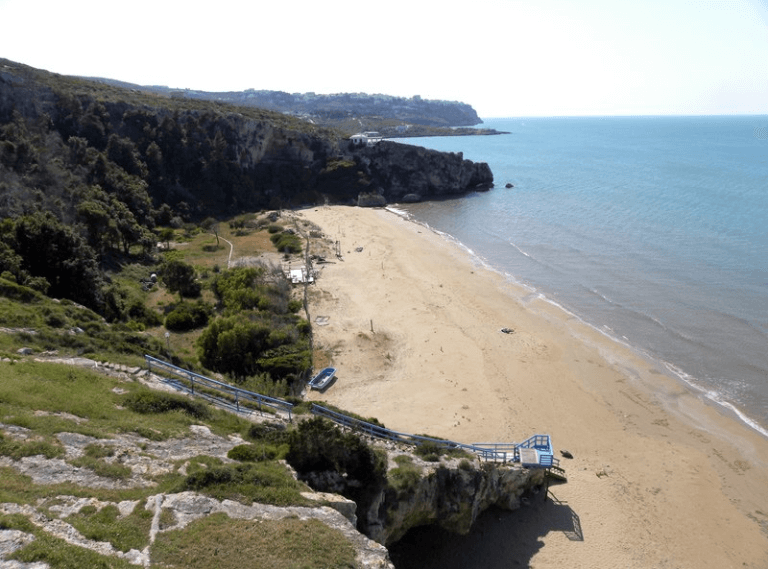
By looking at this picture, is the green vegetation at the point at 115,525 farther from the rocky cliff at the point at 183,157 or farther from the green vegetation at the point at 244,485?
the rocky cliff at the point at 183,157

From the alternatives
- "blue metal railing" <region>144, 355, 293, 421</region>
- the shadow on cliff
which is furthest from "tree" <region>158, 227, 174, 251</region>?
the shadow on cliff

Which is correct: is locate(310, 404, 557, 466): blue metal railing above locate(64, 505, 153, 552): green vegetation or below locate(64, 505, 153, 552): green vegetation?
below

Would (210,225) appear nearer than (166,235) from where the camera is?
No

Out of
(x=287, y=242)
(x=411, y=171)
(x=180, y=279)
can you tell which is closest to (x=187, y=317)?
(x=180, y=279)

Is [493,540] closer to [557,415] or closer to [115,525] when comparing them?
[557,415]

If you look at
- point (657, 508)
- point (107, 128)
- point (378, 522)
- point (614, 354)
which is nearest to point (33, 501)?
point (378, 522)

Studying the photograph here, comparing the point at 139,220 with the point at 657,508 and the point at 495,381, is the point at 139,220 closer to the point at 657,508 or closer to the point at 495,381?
the point at 495,381

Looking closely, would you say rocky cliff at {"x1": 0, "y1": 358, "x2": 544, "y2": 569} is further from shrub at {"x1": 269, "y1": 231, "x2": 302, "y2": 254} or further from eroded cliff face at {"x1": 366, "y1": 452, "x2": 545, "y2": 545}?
shrub at {"x1": 269, "y1": 231, "x2": 302, "y2": 254}

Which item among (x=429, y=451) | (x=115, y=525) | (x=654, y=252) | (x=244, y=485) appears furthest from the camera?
(x=654, y=252)
